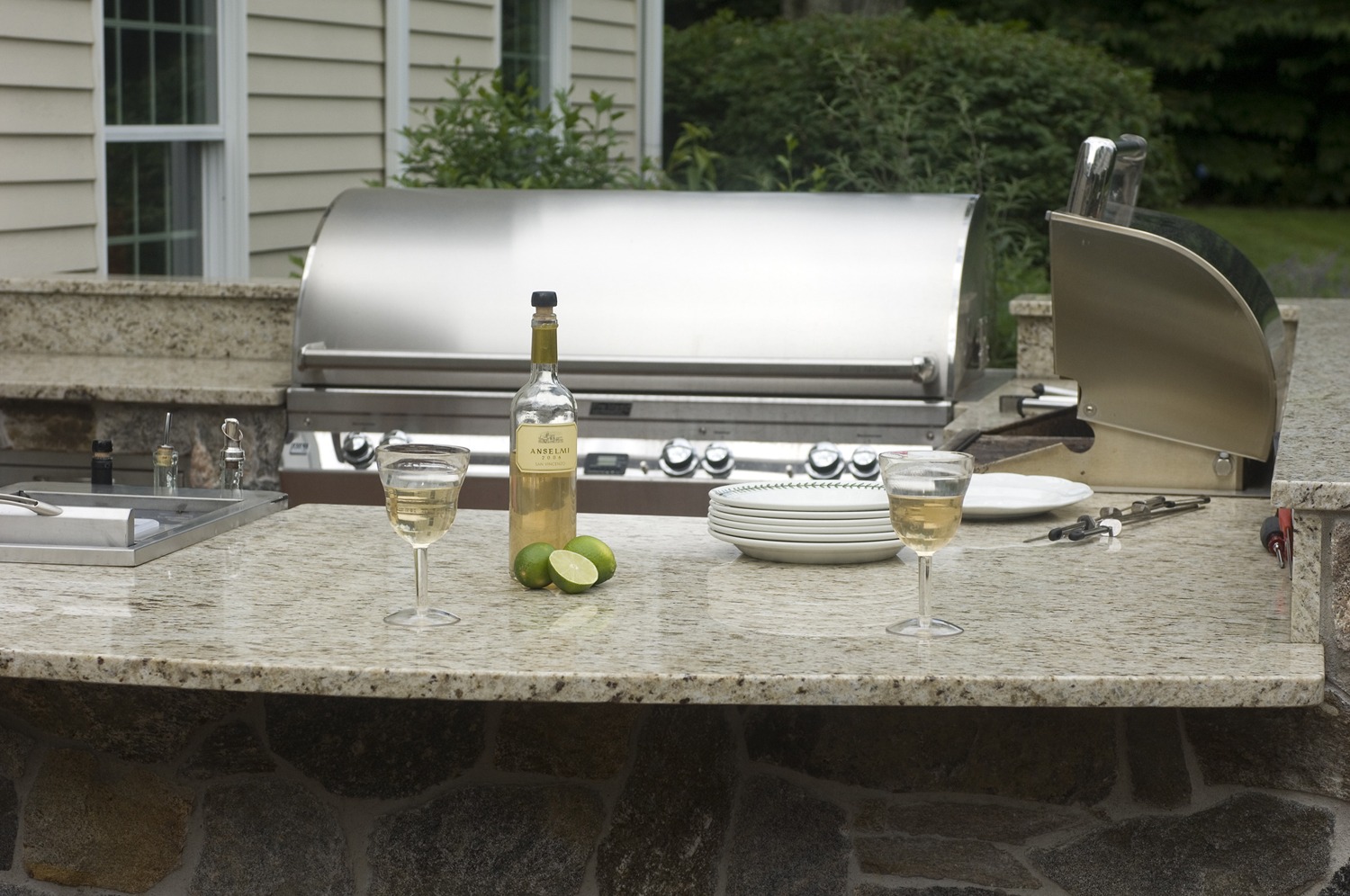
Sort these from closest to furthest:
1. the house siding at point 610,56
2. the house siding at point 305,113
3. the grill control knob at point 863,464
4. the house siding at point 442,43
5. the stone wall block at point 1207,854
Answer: the stone wall block at point 1207,854 < the grill control knob at point 863,464 < the house siding at point 305,113 < the house siding at point 442,43 < the house siding at point 610,56

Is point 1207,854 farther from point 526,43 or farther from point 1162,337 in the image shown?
point 526,43

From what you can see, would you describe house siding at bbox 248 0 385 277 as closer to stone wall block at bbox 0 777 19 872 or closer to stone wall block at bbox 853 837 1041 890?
stone wall block at bbox 0 777 19 872

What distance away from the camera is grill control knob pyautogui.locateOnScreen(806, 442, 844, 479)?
12.0ft

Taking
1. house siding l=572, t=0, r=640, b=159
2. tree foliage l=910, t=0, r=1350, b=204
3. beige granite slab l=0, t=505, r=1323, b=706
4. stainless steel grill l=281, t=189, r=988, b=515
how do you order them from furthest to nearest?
1. tree foliage l=910, t=0, r=1350, b=204
2. house siding l=572, t=0, r=640, b=159
3. stainless steel grill l=281, t=189, r=988, b=515
4. beige granite slab l=0, t=505, r=1323, b=706

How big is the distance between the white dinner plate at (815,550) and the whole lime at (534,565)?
309 mm

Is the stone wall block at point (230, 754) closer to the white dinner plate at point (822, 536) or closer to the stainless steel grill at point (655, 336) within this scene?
the white dinner plate at point (822, 536)

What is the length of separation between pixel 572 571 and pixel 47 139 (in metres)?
3.29

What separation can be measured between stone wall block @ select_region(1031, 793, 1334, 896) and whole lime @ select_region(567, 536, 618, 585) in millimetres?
661

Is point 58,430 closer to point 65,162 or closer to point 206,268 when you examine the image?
point 65,162

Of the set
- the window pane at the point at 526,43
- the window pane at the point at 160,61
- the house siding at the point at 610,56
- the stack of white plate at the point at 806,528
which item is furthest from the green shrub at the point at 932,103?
the stack of white plate at the point at 806,528

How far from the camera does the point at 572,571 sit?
2047mm

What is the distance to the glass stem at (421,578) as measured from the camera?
1.90 m

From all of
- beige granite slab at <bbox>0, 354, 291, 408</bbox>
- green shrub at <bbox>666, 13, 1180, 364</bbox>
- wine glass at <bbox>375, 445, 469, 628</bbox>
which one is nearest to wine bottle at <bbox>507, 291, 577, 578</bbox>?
wine glass at <bbox>375, 445, 469, 628</bbox>

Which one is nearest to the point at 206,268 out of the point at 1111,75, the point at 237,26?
the point at 237,26
